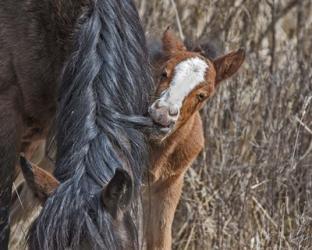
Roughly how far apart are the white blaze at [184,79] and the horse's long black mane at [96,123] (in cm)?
10

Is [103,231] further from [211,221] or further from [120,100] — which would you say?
[211,221]

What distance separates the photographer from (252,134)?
595 centimetres

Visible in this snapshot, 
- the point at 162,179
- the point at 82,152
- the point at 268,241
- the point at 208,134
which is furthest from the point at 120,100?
the point at 208,134

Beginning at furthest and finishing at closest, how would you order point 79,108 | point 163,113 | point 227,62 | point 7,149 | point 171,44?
point 171,44
point 227,62
point 7,149
point 163,113
point 79,108

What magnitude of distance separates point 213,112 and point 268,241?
4.48 feet

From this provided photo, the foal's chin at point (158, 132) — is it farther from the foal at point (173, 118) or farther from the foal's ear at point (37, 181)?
the foal's ear at point (37, 181)

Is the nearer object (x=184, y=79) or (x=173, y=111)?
(x=173, y=111)

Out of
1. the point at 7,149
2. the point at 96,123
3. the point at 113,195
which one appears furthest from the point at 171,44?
Result: the point at 113,195

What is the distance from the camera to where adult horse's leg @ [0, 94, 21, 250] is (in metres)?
4.38

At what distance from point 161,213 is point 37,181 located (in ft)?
4.96

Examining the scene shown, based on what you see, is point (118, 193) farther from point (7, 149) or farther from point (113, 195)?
point (7, 149)

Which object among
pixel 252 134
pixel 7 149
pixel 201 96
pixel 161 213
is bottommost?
pixel 252 134

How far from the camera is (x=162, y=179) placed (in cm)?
474

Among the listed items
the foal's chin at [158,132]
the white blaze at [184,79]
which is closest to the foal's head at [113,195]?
the foal's chin at [158,132]
